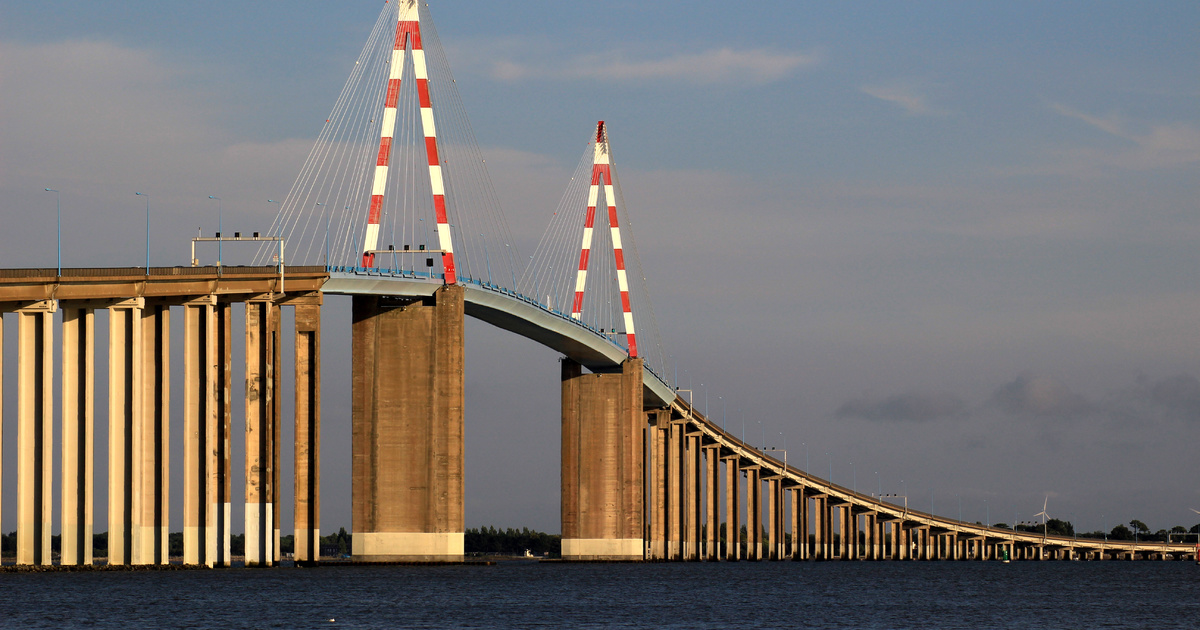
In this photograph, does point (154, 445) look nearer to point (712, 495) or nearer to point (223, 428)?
point (223, 428)

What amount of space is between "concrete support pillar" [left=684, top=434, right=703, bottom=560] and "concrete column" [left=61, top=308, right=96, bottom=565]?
8318cm

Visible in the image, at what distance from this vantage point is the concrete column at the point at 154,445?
2499 inches

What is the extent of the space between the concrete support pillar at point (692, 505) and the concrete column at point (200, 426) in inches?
3086

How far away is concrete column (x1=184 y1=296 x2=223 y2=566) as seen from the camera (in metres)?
64.6

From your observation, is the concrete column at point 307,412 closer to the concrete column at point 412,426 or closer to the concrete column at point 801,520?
the concrete column at point 412,426

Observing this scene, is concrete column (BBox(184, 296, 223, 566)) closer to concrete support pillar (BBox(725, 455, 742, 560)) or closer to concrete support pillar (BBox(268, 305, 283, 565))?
concrete support pillar (BBox(268, 305, 283, 565))

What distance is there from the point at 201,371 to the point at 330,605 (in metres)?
14.4

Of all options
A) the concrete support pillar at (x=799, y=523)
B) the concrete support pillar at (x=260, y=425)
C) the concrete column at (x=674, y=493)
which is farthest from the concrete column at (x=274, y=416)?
the concrete support pillar at (x=799, y=523)

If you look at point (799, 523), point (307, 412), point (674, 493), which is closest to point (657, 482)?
point (674, 493)

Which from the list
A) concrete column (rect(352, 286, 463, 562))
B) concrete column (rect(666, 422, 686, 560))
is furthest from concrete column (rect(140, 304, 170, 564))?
concrete column (rect(666, 422, 686, 560))

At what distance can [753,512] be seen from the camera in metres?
158

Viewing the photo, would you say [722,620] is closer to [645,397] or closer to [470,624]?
[470,624]

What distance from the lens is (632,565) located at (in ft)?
370

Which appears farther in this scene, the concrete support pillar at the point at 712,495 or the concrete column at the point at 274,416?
the concrete support pillar at the point at 712,495
